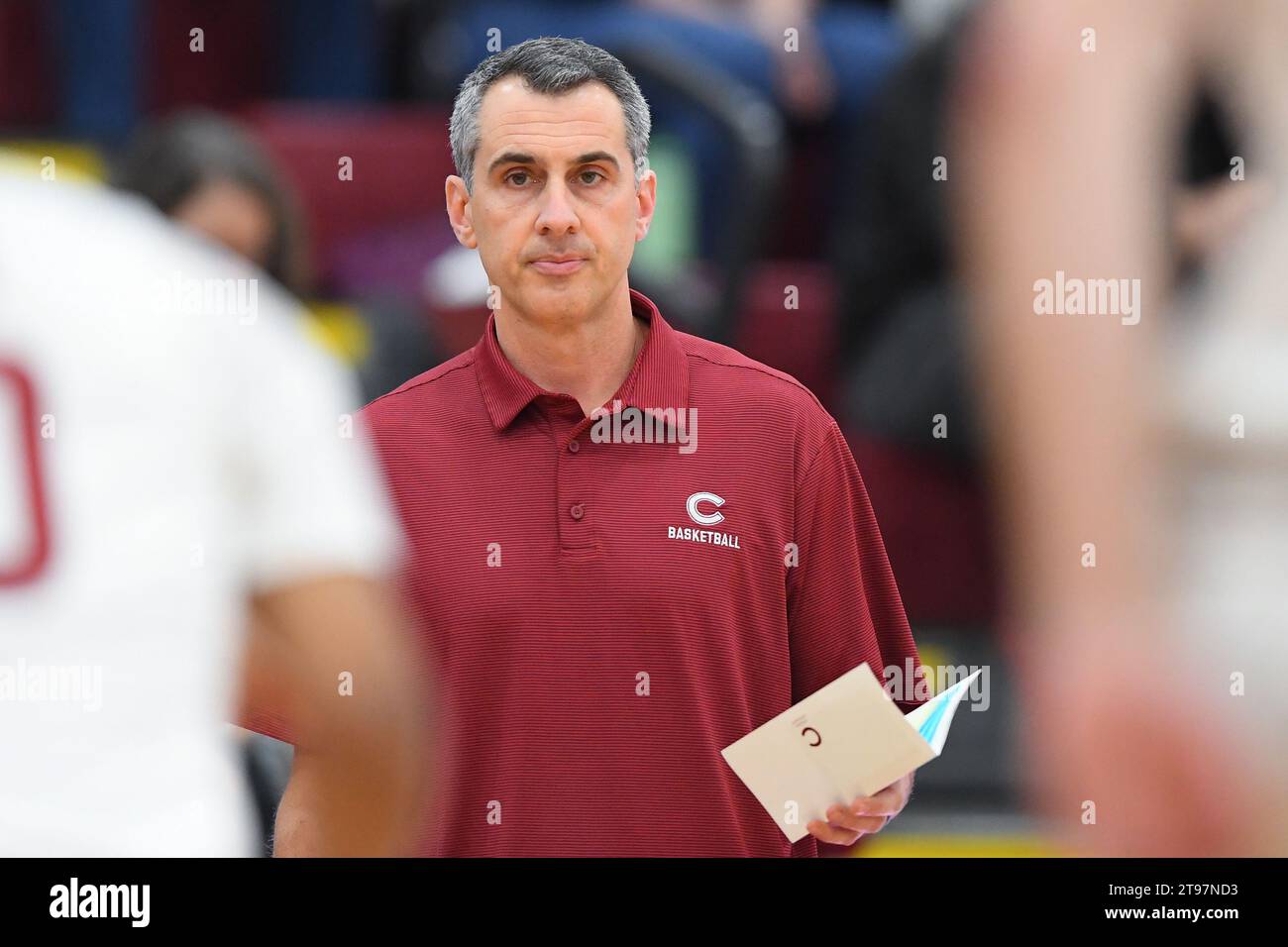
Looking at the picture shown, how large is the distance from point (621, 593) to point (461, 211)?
34 cm

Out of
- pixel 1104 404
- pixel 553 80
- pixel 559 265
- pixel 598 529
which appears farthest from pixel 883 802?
pixel 1104 404

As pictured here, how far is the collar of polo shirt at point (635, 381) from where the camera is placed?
4.18ft

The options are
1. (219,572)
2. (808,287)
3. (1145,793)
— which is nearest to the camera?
(1145,793)

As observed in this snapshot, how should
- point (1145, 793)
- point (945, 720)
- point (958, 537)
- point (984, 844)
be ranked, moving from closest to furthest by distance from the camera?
point (1145, 793) → point (945, 720) → point (984, 844) → point (958, 537)

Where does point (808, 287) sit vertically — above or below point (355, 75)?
below

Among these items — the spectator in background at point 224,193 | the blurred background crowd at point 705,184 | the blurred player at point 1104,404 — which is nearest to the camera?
the blurred player at point 1104,404

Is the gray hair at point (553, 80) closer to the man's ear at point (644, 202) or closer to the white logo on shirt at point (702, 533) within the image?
the man's ear at point (644, 202)

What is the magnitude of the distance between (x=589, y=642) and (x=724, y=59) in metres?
2.25

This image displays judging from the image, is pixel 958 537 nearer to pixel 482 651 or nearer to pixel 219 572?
pixel 482 651

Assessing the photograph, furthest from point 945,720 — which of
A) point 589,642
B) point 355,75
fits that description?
point 355,75

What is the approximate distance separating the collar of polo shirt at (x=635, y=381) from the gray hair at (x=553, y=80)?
13cm

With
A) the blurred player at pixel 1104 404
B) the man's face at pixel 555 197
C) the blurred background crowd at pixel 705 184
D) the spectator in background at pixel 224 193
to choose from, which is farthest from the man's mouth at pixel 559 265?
the spectator in background at pixel 224 193

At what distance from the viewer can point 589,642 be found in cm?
121

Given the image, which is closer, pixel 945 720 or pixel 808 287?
pixel 945 720
